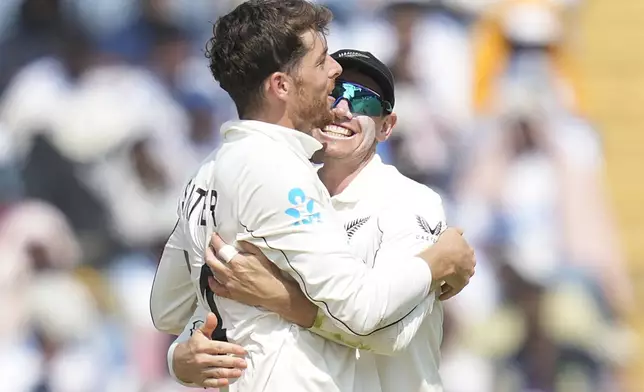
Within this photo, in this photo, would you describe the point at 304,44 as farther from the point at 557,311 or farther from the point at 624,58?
the point at 624,58

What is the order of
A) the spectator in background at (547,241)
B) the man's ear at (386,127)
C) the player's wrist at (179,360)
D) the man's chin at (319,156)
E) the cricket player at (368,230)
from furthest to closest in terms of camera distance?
the spectator in background at (547,241) → the man's ear at (386,127) → the man's chin at (319,156) → the player's wrist at (179,360) → the cricket player at (368,230)

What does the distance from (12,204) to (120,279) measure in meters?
0.75

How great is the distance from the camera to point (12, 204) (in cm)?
681

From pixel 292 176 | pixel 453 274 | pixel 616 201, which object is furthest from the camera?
pixel 616 201

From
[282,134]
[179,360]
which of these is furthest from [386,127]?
[179,360]

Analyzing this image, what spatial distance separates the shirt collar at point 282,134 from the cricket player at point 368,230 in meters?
0.28

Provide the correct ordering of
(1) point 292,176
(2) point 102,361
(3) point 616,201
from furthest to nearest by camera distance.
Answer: (3) point 616,201 → (2) point 102,361 → (1) point 292,176

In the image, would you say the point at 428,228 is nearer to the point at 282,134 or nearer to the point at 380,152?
the point at 282,134

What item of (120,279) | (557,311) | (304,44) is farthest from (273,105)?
(557,311)

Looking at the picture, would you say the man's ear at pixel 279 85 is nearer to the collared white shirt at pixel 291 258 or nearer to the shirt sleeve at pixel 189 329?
the collared white shirt at pixel 291 258

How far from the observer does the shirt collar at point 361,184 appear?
130 inches

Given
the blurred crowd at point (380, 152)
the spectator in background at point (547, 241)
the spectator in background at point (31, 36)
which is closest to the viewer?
the blurred crowd at point (380, 152)

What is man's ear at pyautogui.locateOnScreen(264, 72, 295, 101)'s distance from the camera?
9.55ft

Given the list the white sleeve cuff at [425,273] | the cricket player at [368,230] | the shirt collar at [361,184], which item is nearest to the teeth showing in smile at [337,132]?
the cricket player at [368,230]
